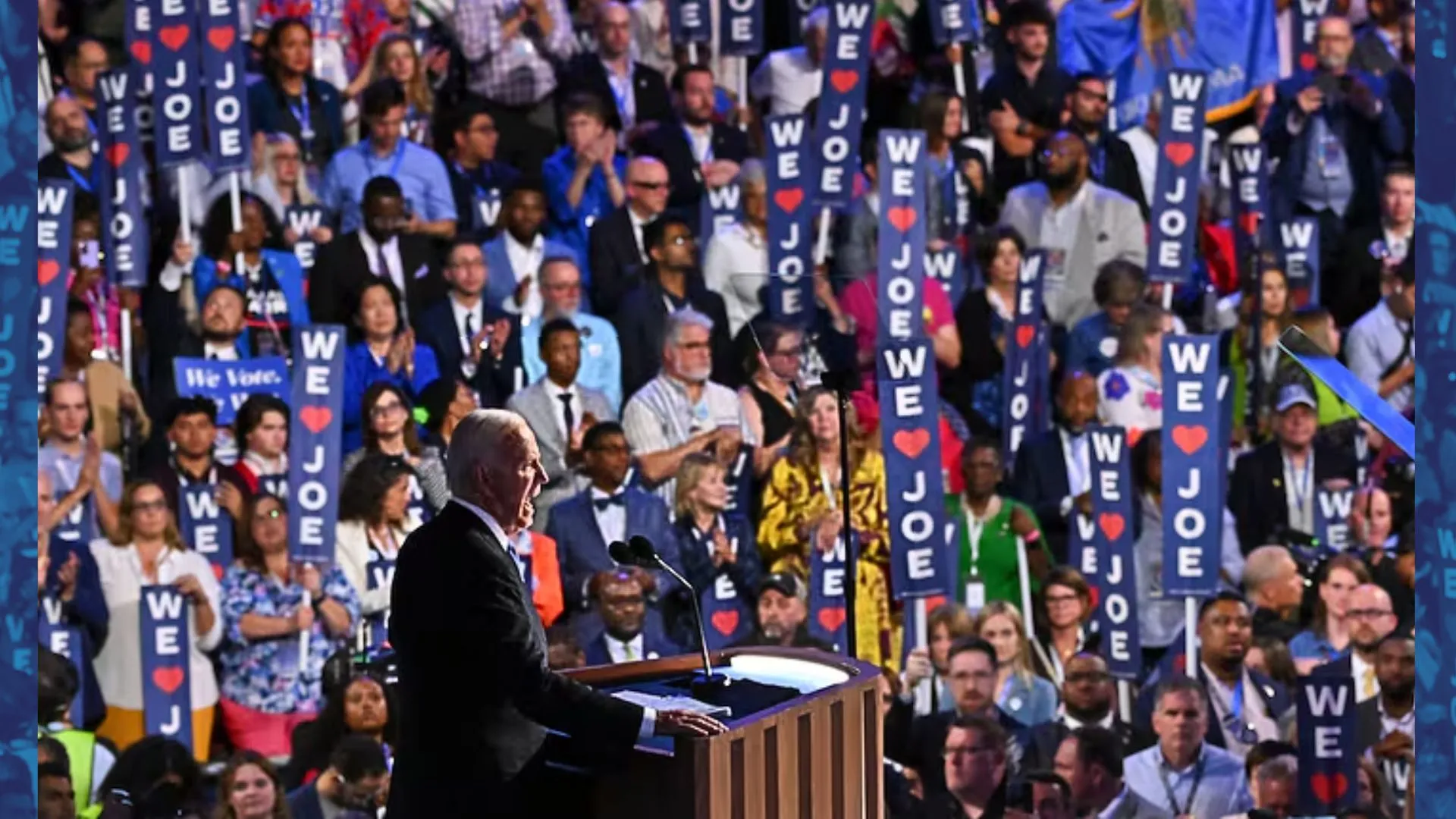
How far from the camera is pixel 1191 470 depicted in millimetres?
7809

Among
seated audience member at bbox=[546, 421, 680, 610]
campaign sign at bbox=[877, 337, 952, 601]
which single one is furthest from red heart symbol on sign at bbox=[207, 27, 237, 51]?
campaign sign at bbox=[877, 337, 952, 601]

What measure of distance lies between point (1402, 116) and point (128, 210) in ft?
13.6

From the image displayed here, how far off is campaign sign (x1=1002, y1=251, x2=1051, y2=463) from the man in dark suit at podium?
4.25 meters

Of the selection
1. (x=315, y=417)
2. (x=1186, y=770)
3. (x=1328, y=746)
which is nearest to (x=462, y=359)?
(x=315, y=417)

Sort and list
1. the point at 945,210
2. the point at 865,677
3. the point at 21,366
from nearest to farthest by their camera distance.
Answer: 1. the point at 865,677
2. the point at 21,366
3. the point at 945,210

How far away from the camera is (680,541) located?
7672 mm

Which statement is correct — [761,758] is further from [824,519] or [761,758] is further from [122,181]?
[122,181]

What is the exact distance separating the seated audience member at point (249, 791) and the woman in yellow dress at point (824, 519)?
1.64 m

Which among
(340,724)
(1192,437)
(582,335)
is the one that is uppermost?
(582,335)

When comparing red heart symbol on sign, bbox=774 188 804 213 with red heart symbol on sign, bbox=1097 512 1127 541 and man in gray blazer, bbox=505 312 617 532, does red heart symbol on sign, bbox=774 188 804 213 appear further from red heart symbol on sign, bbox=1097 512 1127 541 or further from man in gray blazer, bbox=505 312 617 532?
red heart symbol on sign, bbox=1097 512 1127 541

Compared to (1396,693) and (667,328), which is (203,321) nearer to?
(667,328)

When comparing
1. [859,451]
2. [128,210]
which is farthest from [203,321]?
[859,451]

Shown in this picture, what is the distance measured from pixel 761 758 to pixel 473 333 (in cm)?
415

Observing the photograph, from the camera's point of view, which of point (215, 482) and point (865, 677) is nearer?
point (865, 677)
